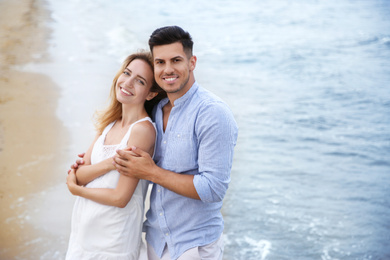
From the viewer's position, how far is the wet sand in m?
4.89

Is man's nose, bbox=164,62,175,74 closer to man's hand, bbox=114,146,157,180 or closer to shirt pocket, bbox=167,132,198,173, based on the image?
shirt pocket, bbox=167,132,198,173

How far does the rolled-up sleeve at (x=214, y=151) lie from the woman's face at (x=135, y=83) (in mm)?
541

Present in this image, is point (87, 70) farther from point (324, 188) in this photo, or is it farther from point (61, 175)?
point (324, 188)

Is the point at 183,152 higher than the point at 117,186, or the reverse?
the point at 183,152

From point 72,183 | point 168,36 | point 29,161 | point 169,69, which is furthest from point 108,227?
point 29,161

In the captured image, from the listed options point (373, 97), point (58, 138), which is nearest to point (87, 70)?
point (58, 138)

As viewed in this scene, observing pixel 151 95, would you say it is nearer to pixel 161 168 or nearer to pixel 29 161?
pixel 161 168

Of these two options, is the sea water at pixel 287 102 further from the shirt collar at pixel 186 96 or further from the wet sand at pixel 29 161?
the shirt collar at pixel 186 96

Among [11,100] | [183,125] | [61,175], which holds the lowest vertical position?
[61,175]

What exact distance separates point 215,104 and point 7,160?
492 cm

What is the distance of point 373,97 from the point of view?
13.0 meters

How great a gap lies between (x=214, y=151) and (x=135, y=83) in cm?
76

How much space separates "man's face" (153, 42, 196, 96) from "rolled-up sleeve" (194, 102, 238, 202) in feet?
0.76

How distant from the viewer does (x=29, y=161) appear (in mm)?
6453
